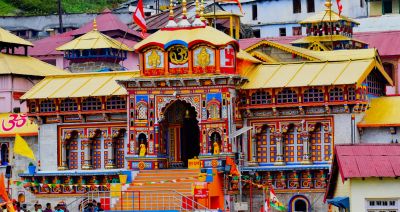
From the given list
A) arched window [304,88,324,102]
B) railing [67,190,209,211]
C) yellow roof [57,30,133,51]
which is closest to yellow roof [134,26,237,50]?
arched window [304,88,324,102]

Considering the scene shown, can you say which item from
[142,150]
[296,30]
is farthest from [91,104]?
[296,30]

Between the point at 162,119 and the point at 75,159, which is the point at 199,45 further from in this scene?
the point at 75,159

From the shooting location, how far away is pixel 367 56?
6250cm

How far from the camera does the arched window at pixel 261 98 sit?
196ft

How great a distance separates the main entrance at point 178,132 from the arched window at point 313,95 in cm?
477

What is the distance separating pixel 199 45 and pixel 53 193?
9.63 m

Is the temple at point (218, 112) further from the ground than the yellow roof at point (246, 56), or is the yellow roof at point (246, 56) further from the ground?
the yellow roof at point (246, 56)

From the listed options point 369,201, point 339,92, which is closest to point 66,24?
point 339,92

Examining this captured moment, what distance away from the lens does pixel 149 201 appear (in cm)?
5772

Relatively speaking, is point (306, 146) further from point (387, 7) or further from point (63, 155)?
point (387, 7)

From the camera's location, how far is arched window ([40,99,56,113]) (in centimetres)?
6334

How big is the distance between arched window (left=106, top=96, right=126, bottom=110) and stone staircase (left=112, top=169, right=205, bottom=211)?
137 inches

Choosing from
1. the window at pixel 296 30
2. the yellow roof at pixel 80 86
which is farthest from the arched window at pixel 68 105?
the window at pixel 296 30

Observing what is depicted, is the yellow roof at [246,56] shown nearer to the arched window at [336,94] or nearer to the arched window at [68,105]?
the arched window at [336,94]
